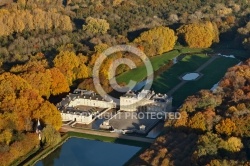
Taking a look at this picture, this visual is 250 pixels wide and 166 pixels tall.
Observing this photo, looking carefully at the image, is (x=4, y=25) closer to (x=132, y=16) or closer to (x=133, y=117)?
(x=132, y=16)

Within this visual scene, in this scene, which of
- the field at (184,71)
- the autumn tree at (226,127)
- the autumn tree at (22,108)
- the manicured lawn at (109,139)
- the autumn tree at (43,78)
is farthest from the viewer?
the field at (184,71)

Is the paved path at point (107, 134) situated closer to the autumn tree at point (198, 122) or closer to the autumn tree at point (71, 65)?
the autumn tree at point (198, 122)

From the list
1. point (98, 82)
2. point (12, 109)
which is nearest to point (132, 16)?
point (98, 82)

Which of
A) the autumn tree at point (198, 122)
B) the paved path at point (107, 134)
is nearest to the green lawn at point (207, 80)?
the paved path at point (107, 134)

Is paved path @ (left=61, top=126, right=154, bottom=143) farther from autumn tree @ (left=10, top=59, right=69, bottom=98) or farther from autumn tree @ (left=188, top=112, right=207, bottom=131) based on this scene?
autumn tree @ (left=10, top=59, right=69, bottom=98)

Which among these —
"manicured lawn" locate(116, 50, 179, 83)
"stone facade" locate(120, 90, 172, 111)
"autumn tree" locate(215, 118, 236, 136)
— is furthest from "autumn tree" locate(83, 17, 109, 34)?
"autumn tree" locate(215, 118, 236, 136)

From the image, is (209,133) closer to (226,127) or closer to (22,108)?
(226,127)
